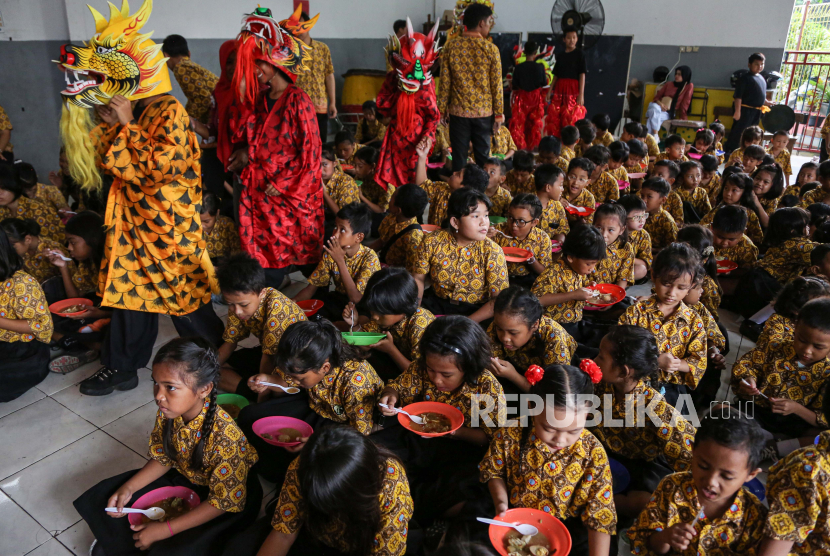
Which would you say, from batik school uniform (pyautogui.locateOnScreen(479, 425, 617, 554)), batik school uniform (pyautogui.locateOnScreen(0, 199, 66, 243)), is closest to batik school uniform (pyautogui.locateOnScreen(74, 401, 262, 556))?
batik school uniform (pyautogui.locateOnScreen(479, 425, 617, 554))

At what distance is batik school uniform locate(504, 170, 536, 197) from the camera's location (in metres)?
4.60

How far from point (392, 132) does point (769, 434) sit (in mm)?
3100

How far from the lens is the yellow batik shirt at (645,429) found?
1.87 metres

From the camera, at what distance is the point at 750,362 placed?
7.74ft

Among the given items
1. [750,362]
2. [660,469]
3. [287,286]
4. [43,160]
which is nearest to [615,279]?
[750,362]

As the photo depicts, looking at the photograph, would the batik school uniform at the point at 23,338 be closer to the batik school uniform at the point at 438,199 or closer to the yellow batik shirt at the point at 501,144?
the batik school uniform at the point at 438,199

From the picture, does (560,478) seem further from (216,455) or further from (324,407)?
(216,455)

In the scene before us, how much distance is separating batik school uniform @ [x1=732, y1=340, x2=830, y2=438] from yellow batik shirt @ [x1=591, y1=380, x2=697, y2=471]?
2.00 ft

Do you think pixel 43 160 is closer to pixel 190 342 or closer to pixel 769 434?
pixel 190 342

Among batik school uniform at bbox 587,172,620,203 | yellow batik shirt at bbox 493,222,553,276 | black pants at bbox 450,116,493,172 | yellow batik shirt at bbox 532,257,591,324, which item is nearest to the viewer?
yellow batik shirt at bbox 532,257,591,324

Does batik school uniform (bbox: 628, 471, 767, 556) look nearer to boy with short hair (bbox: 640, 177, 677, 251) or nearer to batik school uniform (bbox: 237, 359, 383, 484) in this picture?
batik school uniform (bbox: 237, 359, 383, 484)

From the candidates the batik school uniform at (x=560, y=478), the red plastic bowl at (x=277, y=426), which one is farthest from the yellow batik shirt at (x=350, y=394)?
the batik school uniform at (x=560, y=478)

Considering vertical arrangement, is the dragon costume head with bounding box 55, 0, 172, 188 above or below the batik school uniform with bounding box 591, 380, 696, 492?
above

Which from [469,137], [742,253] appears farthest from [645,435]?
[469,137]
